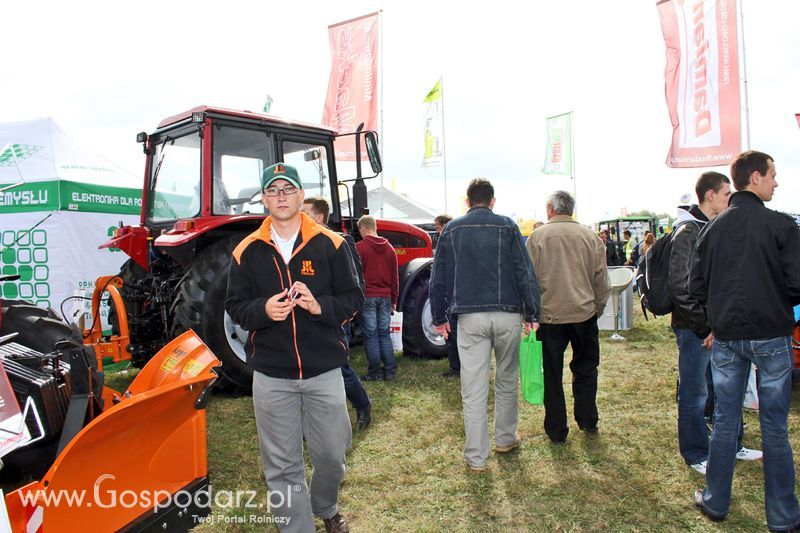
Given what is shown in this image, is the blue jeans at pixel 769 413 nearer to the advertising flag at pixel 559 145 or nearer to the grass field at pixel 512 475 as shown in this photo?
the grass field at pixel 512 475

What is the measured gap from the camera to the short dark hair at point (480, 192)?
3365 millimetres

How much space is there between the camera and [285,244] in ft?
7.48

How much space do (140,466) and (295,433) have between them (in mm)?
669

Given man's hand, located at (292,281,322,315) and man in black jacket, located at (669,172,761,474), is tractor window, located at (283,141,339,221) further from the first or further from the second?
man in black jacket, located at (669,172,761,474)

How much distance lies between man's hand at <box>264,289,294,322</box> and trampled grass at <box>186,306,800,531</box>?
1.23m

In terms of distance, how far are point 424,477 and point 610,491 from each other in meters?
1.03

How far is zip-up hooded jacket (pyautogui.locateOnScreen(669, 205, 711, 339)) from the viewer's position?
9.39 ft

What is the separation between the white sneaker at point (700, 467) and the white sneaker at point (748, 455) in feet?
1.07

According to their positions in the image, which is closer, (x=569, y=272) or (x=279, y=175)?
(x=279, y=175)

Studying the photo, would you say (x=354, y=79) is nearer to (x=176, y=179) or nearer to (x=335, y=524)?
(x=176, y=179)

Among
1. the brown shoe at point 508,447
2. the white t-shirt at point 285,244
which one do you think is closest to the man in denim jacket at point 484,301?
the brown shoe at point 508,447

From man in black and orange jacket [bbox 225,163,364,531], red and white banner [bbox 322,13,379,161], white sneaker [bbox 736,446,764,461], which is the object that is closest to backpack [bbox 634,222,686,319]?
white sneaker [bbox 736,446,764,461]

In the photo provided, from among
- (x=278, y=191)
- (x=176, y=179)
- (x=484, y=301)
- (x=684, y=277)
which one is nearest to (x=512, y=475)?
(x=484, y=301)

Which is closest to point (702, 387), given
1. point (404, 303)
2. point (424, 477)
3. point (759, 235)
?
point (759, 235)
